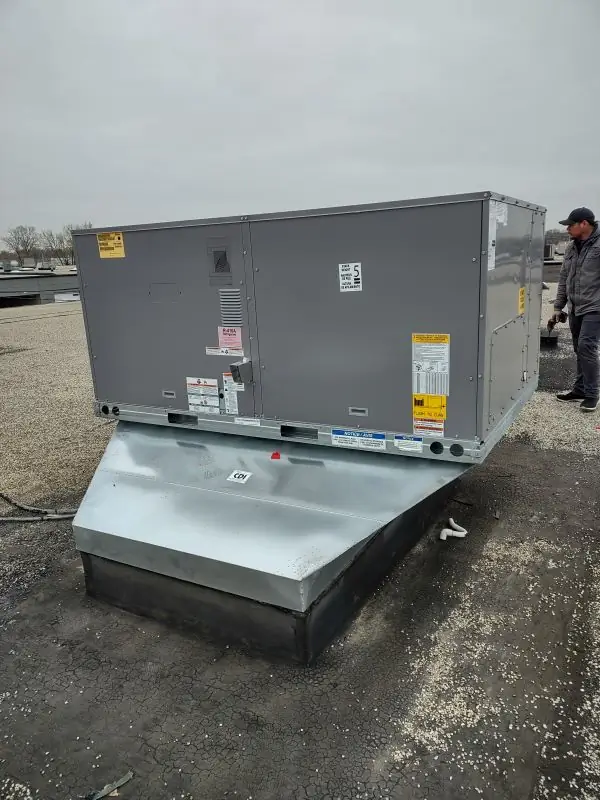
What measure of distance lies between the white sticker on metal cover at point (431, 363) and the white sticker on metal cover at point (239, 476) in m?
0.96

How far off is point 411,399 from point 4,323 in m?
15.7

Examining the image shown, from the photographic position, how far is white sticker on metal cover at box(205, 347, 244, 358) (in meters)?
2.87

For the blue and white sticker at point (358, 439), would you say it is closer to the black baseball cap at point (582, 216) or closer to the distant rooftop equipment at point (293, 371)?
the distant rooftop equipment at point (293, 371)

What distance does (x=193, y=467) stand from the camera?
2996 mm

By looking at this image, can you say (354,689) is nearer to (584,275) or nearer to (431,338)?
(431,338)

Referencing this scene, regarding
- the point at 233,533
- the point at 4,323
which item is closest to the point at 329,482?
the point at 233,533

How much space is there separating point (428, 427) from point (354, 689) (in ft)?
3.71

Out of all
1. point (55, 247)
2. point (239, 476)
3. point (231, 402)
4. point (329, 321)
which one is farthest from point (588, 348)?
point (55, 247)

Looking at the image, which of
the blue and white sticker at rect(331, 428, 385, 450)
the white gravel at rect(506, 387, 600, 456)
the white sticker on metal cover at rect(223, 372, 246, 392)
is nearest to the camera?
the blue and white sticker at rect(331, 428, 385, 450)

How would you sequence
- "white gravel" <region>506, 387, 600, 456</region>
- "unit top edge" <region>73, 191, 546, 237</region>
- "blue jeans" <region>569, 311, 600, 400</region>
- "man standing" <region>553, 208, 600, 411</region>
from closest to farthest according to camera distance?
"unit top edge" <region>73, 191, 546, 237</region>, "white gravel" <region>506, 387, 600, 456</region>, "man standing" <region>553, 208, 600, 411</region>, "blue jeans" <region>569, 311, 600, 400</region>

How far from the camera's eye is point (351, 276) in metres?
2.50

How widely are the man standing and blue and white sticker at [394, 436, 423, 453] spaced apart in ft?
11.8

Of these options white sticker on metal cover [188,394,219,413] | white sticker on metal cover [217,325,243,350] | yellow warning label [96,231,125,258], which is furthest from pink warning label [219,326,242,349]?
yellow warning label [96,231,125,258]

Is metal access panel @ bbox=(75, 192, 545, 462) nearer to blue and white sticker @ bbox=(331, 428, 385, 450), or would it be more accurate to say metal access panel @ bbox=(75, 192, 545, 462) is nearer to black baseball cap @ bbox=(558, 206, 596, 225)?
blue and white sticker @ bbox=(331, 428, 385, 450)
